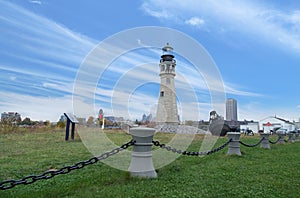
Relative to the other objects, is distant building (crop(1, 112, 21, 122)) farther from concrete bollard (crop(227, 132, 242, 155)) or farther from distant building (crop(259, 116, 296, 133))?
distant building (crop(259, 116, 296, 133))

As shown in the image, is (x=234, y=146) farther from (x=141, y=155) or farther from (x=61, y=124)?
(x=61, y=124)

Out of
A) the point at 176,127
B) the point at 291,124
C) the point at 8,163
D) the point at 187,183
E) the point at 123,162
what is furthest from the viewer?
the point at 291,124

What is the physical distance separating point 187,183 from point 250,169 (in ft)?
7.47

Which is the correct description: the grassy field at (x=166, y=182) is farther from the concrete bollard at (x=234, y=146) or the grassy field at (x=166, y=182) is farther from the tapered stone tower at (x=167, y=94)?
the tapered stone tower at (x=167, y=94)

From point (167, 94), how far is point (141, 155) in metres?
28.3

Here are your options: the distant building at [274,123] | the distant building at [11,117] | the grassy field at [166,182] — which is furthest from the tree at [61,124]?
the distant building at [274,123]

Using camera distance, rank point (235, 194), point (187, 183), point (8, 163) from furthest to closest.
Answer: point (8, 163)
point (187, 183)
point (235, 194)

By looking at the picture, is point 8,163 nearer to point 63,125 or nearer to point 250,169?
point 250,169

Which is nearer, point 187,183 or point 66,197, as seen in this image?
point 66,197

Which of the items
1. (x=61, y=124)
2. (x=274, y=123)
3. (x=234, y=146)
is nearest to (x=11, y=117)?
(x=61, y=124)

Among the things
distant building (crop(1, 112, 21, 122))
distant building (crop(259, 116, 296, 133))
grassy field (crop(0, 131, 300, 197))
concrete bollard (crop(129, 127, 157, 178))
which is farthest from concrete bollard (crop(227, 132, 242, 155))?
distant building (crop(259, 116, 296, 133))

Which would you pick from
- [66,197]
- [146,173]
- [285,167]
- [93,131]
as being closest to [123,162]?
[146,173]

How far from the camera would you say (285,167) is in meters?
6.01

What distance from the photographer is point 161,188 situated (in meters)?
3.70
